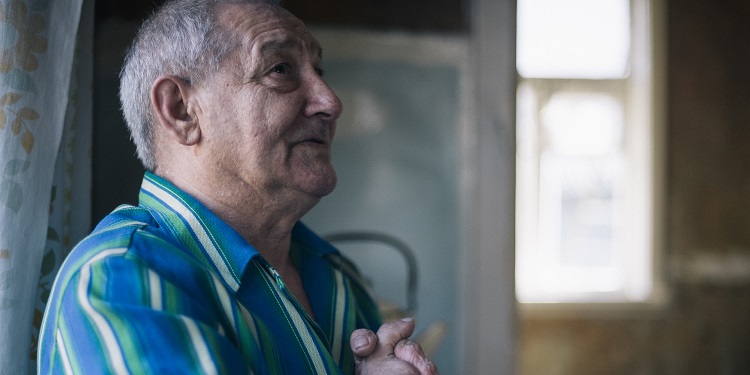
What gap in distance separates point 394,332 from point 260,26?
1.55 feet

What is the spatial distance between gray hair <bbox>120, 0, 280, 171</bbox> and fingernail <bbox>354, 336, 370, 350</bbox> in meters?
0.41

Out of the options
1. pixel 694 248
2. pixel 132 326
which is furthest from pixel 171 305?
pixel 694 248

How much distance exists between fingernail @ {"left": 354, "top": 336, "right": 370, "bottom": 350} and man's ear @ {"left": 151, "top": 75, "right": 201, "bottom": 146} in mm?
358

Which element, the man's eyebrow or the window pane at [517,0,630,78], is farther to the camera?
the window pane at [517,0,630,78]

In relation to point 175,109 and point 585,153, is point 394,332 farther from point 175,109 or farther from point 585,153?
point 585,153

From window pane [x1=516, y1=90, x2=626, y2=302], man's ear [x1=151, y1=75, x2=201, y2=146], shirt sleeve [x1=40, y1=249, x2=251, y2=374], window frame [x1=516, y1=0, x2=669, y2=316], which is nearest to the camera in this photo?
shirt sleeve [x1=40, y1=249, x2=251, y2=374]

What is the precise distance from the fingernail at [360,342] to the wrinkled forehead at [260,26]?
1.38ft

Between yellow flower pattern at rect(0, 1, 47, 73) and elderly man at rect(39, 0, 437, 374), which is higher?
yellow flower pattern at rect(0, 1, 47, 73)

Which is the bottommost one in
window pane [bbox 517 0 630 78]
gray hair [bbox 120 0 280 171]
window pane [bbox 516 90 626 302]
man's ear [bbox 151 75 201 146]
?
window pane [bbox 516 90 626 302]

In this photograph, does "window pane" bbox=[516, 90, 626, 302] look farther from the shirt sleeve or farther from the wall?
the shirt sleeve

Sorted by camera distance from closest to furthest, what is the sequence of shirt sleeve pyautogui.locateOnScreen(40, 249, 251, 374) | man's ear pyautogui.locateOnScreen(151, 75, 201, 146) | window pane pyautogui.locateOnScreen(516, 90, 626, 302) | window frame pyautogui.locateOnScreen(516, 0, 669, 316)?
1. shirt sleeve pyautogui.locateOnScreen(40, 249, 251, 374)
2. man's ear pyautogui.locateOnScreen(151, 75, 201, 146)
3. window frame pyautogui.locateOnScreen(516, 0, 669, 316)
4. window pane pyautogui.locateOnScreen(516, 90, 626, 302)

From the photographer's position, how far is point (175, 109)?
36.4 inches

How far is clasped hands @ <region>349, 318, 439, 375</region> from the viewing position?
0.81m

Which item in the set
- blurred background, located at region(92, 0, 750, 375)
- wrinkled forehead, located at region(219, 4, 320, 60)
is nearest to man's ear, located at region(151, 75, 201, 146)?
wrinkled forehead, located at region(219, 4, 320, 60)
